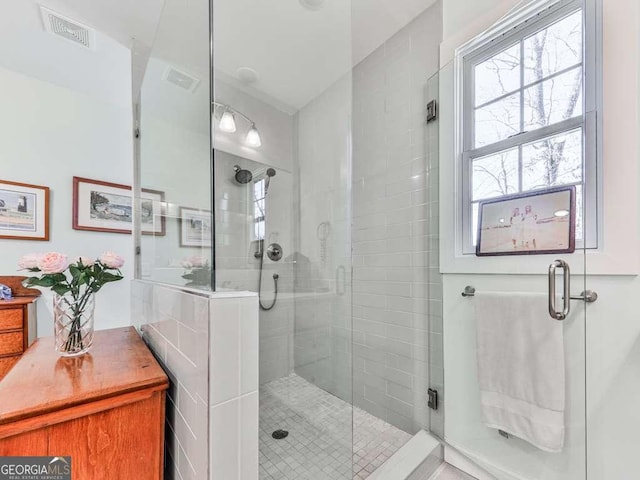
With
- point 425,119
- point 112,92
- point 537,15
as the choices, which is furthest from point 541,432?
point 112,92

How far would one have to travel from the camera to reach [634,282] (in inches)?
39.1

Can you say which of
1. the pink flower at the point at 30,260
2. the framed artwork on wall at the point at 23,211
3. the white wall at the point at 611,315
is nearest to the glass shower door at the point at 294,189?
the pink flower at the point at 30,260

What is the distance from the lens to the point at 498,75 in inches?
56.7

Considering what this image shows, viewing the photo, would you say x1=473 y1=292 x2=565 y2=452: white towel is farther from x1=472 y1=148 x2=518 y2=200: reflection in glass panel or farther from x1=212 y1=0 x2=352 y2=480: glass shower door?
x1=212 y1=0 x2=352 y2=480: glass shower door

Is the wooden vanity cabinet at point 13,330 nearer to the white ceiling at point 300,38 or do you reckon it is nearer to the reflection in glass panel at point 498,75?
the white ceiling at point 300,38

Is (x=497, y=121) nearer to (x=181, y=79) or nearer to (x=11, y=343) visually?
(x=181, y=79)

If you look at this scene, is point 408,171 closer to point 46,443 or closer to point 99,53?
point 46,443

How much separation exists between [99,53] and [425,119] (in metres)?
2.28

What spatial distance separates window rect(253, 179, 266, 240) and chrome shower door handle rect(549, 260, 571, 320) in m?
1.58

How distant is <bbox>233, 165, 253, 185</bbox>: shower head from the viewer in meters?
1.81

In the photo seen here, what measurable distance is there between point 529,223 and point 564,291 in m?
0.31

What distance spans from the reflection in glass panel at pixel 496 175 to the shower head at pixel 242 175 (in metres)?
1.35

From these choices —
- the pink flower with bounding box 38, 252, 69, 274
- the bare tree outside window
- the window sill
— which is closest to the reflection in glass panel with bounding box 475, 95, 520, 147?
the bare tree outside window

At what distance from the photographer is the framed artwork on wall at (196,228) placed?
1138 mm
